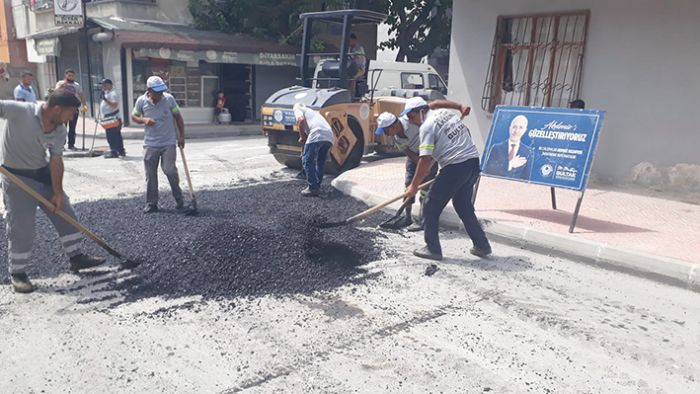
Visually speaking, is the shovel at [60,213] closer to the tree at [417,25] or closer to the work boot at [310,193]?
the work boot at [310,193]

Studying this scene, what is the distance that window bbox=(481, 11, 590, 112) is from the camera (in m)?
8.73

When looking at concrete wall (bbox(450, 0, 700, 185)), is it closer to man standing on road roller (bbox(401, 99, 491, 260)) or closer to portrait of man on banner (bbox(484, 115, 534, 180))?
portrait of man on banner (bbox(484, 115, 534, 180))

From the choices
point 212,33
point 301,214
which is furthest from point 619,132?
point 212,33

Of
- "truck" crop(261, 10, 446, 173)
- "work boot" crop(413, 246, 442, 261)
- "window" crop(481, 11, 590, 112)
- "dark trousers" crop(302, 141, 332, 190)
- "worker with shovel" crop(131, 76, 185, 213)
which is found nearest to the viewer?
"work boot" crop(413, 246, 442, 261)

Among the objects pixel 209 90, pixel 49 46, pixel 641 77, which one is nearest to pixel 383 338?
pixel 641 77

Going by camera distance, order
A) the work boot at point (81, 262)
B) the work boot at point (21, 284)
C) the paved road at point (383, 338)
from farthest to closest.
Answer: the work boot at point (81, 262)
the work boot at point (21, 284)
the paved road at point (383, 338)

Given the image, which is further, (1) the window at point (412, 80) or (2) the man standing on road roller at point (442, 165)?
(1) the window at point (412, 80)

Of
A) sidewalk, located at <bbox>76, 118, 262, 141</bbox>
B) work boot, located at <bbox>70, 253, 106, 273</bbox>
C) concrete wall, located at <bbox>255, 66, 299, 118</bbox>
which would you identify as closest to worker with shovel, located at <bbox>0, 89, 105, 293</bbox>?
work boot, located at <bbox>70, 253, 106, 273</bbox>

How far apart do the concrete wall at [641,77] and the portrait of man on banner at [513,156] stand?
7.83 ft

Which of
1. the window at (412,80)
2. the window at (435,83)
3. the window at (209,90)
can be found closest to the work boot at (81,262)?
the window at (412,80)

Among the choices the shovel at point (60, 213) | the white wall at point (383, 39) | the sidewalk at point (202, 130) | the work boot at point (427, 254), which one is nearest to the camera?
the shovel at point (60, 213)

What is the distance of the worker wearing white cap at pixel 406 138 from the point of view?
→ 5703 mm

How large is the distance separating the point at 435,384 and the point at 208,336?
5.08ft

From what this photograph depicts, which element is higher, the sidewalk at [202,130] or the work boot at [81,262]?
the work boot at [81,262]
